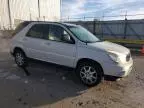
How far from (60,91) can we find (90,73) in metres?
1.04

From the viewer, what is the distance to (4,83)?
7.07m

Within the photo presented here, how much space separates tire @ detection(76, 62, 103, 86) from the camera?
677 centimetres

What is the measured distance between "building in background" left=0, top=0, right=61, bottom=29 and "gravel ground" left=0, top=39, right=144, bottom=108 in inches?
1102

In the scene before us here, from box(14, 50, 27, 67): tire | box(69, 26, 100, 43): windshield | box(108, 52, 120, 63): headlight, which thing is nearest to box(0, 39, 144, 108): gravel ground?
box(14, 50, 27, 67): tire

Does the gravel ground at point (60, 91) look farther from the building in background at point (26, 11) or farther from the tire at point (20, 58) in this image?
the building in background at point (26, 11)

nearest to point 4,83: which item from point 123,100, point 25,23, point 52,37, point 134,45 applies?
point 52,37

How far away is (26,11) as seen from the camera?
41.0m

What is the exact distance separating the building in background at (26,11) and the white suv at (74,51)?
27.2 meters

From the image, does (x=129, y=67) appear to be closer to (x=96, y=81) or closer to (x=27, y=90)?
(x=96, y=81)

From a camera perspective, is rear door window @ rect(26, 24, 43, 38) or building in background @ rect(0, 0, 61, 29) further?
building in background @ rect(0, 0, 61, 29)

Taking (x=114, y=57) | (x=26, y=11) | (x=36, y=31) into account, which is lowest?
(x=114, y=57)

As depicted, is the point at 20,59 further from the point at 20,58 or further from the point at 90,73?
the point at 90,73

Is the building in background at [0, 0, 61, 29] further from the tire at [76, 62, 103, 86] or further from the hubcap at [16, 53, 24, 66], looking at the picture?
the tire at [76, 62, 103, 86]

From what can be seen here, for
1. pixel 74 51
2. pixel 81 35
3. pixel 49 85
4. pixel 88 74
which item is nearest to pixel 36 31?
pixel 81 35
